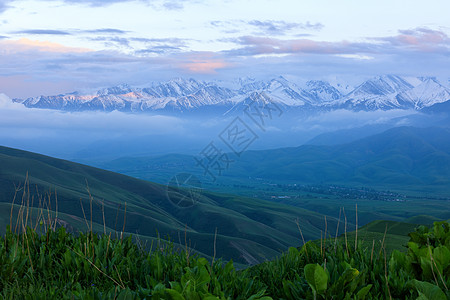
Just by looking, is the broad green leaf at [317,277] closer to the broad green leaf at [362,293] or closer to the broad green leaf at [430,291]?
the broad green leaf at [362,293]

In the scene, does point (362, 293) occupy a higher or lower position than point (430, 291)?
lower

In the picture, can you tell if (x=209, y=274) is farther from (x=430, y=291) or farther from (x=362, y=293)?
(x=430, y=291)

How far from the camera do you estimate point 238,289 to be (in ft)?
23.1

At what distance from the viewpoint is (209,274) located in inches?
275

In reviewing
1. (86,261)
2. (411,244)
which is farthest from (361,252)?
(86,261)

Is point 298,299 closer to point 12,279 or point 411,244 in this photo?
point 411,244

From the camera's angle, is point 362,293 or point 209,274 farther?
point 209,274

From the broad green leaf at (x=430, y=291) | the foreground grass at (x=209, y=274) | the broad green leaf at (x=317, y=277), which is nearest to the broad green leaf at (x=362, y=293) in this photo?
the foreground grass at (x=209, y=274)

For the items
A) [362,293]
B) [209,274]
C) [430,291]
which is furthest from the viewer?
[209,274]

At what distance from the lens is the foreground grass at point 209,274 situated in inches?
249

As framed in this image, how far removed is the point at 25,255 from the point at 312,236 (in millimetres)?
187556

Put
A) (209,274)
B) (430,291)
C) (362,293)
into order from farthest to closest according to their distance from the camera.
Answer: (209,274), (362,293), (430,291)

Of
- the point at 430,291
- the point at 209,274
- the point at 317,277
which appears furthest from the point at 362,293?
the point at 209,274

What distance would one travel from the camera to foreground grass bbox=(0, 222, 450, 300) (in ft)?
20.7
